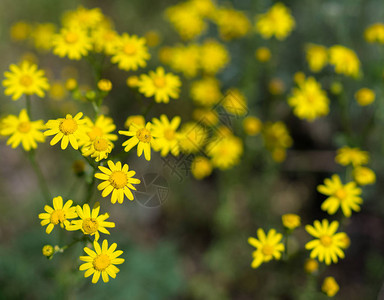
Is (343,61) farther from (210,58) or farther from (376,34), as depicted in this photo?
(210,58)

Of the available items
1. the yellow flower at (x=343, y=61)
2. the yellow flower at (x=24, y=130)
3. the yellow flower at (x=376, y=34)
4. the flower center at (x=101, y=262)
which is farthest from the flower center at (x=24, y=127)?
the yellow flower at (x=376, y=34)

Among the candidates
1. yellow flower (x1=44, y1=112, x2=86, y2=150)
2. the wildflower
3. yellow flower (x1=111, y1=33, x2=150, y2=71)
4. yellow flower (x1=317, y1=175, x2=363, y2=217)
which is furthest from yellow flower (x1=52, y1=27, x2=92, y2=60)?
yellow flower (x1=317, y1=175, x2=363, y2=217)

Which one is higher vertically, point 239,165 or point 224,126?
point 224,126

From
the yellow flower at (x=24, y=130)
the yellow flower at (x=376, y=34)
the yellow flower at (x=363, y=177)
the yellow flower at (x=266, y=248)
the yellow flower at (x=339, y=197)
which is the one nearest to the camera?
the yellow flower at (x=266, y=248)

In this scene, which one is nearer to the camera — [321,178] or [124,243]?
[124,243]

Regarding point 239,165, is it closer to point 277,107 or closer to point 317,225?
point 277,107

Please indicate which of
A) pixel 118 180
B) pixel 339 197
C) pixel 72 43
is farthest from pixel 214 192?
pixel 118 180

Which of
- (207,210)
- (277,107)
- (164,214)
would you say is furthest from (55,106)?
(277,107)

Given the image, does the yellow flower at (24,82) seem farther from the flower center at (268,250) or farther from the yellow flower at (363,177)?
the yellow flower at (363,177)
